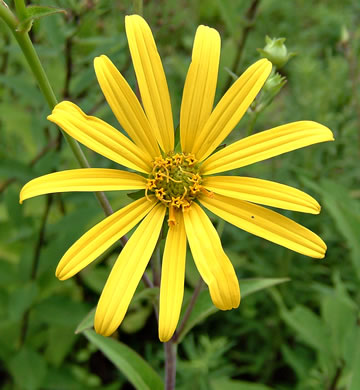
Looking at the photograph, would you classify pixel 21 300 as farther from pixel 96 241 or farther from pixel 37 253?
pixel 96 241

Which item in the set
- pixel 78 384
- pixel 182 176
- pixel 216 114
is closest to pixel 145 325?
pixel 78 384

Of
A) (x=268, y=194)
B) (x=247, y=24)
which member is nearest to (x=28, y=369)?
(x=268, y=194)

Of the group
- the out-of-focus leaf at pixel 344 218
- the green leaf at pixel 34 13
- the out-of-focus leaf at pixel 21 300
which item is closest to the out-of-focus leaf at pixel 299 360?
the out-of-focus leaf at pixel 344 218

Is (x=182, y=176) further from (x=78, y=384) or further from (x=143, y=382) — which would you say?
(x=78, y=384)

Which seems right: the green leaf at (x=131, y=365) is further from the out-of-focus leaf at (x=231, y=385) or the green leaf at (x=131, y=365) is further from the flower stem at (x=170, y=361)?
the out-of-focus leaf at (x=231, y=385)

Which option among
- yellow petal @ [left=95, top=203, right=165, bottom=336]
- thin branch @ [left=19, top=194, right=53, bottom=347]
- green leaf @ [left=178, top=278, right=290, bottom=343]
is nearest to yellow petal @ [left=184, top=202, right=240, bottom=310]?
yellow petal @ [left=95, top=203, right=165, bottom=336]

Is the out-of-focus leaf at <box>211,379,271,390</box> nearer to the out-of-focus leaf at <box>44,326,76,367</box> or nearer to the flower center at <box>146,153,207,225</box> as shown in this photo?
the out-of-focus leaf at <box>44,326,76,367</box>
